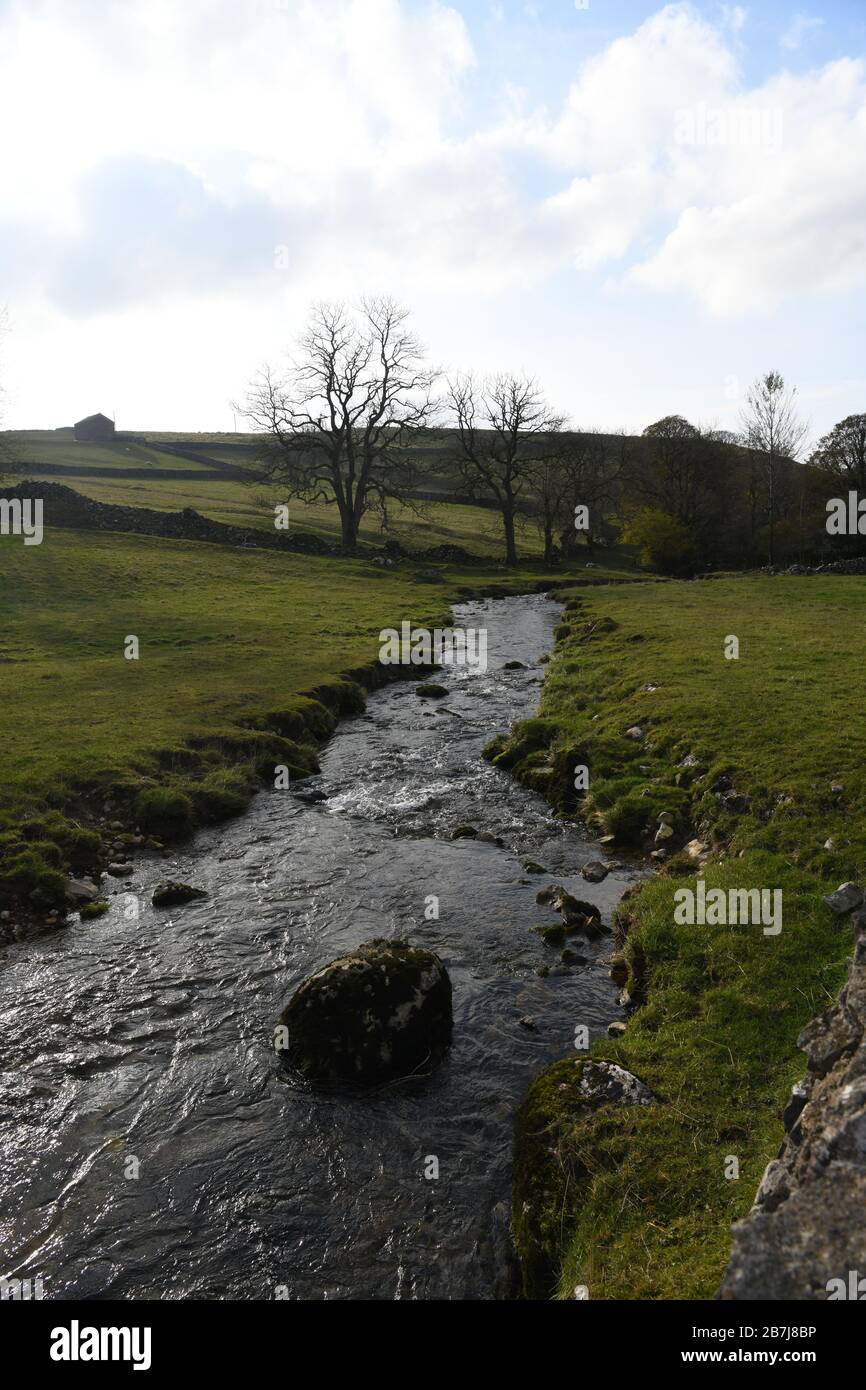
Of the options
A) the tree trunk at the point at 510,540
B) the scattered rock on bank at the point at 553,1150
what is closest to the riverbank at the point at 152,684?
the scattered rock on bank at the point at 553,1150

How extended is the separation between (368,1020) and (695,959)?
165 inches

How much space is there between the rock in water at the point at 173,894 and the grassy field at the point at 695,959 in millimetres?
7020

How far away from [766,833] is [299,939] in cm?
738

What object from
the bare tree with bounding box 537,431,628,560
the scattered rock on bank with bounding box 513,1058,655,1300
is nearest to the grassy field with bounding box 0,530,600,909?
the scattered rock on bank with bounding box 513,1058,655,1300

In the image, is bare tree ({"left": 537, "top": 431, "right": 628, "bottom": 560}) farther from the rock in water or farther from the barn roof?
the barn roof

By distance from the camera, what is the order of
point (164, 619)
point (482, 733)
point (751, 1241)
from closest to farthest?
point (751, 1241), point (482, 733), point (164, 619)

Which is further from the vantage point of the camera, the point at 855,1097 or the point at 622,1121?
the point at 622,1121

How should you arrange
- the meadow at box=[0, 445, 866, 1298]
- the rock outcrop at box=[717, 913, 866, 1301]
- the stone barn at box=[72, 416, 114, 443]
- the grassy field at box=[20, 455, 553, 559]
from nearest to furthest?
the rock outcrop at box=[717, 913, 866, 1301]
the meadow at box=[0, 445, 866, 1298]
the grassy field at box=[20, 455, 553, 559]
the stone barn at box=[72, 416, 114, 443]

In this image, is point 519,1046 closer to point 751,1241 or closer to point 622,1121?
point 622,1121

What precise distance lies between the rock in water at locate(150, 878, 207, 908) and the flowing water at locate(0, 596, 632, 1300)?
0.22 metres

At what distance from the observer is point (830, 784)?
1375cm

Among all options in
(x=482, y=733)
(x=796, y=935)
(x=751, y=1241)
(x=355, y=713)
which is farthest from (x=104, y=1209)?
(x=355, y=713)

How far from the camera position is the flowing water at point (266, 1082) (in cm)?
700

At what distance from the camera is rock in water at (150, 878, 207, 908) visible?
1341 cm
